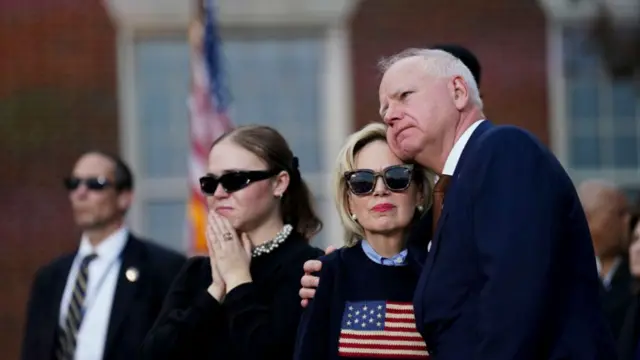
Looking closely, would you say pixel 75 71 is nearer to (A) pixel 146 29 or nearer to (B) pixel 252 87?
(A) pixel 146 29

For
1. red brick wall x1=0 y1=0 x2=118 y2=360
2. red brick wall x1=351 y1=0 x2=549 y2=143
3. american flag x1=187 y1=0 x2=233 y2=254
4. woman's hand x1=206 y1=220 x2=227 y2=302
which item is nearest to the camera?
woman's hand x1=206 y1=220 x2=227 y2=302

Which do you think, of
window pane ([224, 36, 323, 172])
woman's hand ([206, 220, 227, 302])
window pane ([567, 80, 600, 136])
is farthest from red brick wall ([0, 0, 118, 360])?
woman's hand ([206, 220, 227, 302])

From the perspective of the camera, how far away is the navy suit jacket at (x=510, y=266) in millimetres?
3338

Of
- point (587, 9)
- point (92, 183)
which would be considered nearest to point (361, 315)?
point (92, 183)

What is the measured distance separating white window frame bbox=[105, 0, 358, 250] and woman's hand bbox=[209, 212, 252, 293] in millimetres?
6496

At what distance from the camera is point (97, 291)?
6176 millimetres

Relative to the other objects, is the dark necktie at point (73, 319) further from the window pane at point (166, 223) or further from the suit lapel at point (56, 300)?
the window pane at point (166, 223)

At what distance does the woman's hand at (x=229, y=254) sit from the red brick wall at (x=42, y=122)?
6.70 meters


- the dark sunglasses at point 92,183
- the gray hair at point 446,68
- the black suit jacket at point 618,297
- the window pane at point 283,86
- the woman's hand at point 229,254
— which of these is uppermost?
the window pane at point 283,86

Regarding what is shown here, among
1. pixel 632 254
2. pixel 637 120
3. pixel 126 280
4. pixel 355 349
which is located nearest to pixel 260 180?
pixel 355 349

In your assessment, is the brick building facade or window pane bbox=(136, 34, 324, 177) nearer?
the brick building facade

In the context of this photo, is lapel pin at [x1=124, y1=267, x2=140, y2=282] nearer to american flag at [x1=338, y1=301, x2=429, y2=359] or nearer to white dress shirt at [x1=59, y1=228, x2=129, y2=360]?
white dress shirt at [x1=59, y1=228, x2=129, y2=360]

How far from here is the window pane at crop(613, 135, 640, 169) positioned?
37.6 feet

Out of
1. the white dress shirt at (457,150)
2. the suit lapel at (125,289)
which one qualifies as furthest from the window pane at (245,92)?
the white dress shirt at (457,150)
